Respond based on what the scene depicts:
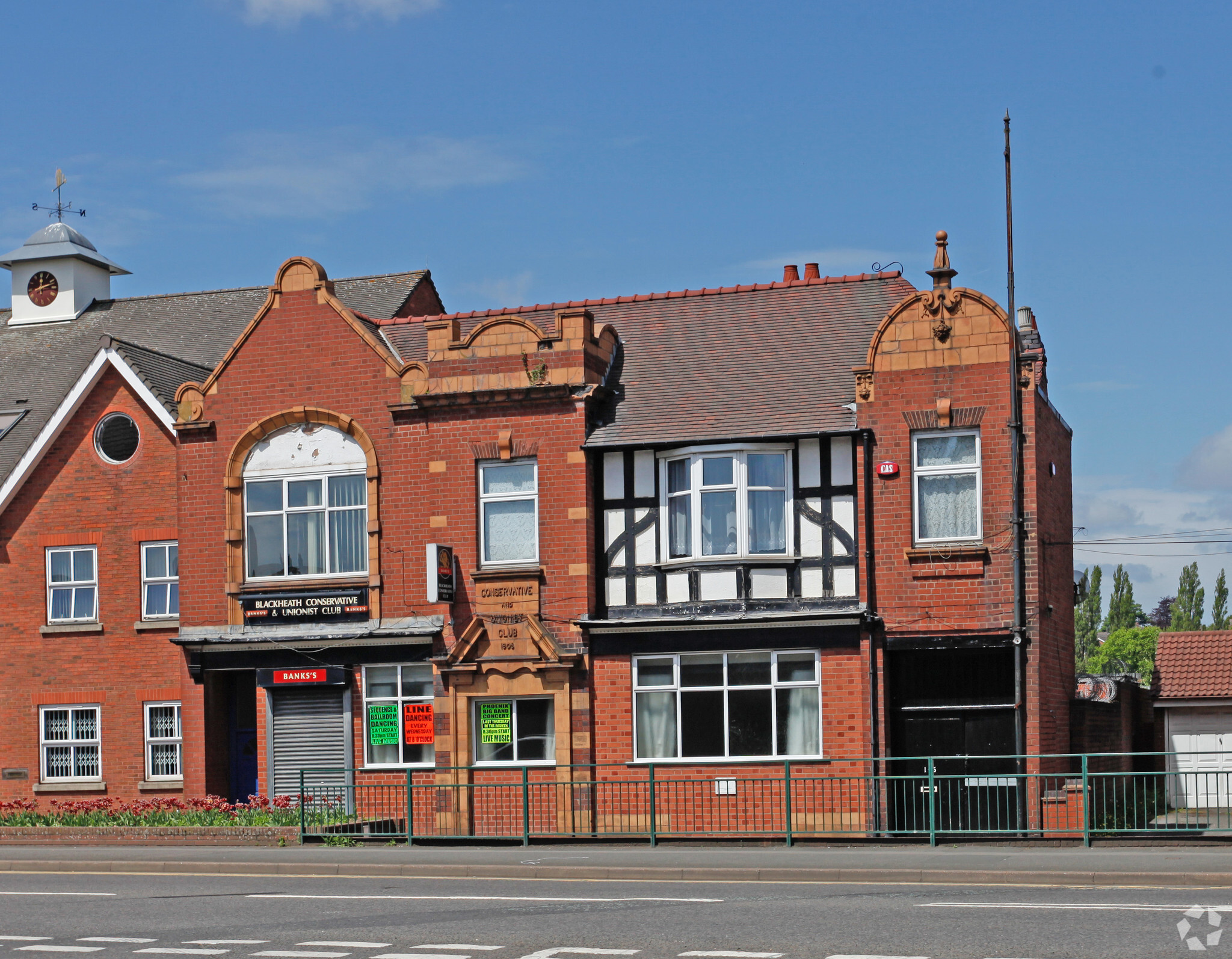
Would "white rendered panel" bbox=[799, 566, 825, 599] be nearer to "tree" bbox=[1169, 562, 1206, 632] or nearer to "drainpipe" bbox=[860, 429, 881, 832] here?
"drainpipe" bbox=[860, 429, 881, 832]

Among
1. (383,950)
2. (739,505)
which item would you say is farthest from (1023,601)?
(383,950)

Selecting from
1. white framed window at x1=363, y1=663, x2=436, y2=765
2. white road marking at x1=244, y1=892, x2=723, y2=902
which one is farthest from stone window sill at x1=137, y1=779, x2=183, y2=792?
white road marking at x1=244, y1=892, x2=723, y2=902

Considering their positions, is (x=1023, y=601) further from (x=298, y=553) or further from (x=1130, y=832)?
(x=298, y=553)

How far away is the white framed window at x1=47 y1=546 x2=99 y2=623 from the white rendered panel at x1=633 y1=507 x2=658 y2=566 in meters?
10.4

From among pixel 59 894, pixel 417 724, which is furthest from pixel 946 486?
pixel 59 894

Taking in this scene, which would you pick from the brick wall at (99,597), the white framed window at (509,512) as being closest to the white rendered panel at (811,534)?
the white framed window at (509,512)

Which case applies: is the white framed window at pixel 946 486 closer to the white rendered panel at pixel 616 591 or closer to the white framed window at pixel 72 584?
the white rendered panel at pixel 616 591

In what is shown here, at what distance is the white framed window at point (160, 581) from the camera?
29469 millimetres

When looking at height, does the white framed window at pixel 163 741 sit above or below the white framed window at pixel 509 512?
below

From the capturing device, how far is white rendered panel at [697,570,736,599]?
83.7 ft

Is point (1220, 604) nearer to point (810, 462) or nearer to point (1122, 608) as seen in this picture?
point (1122, 608)

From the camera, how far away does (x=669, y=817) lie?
77.0ft

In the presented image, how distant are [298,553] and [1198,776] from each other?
48.7 feet

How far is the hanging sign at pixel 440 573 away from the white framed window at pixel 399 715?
1421 mm
